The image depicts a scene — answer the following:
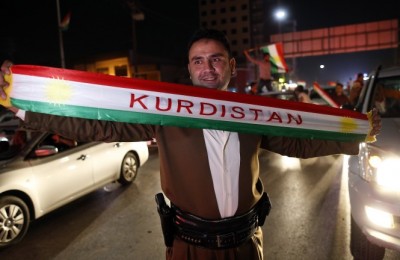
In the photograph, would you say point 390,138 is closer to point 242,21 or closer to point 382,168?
point 382,168

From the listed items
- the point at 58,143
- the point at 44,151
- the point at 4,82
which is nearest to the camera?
the point at 4,82

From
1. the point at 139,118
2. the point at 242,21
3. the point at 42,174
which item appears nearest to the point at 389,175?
the point at 139,118

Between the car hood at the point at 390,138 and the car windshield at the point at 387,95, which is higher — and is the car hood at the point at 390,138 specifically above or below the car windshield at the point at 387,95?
below

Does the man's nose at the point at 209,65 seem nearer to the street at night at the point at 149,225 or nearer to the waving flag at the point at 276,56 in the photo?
the street at night at the point at 149,225

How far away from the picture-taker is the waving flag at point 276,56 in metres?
15.1

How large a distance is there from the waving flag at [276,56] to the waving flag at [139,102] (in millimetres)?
13718

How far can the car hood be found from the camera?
303 cm

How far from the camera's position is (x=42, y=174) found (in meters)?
4.88

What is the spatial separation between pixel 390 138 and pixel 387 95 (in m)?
1.73

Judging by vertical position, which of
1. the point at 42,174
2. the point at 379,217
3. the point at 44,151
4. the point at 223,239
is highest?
the point at 44,151

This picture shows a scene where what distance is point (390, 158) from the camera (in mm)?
2988

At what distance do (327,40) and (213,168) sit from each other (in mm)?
38068

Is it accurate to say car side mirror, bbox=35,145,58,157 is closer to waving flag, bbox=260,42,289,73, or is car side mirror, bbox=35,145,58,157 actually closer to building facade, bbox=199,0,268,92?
waving flag, bbox=260,42,289,73

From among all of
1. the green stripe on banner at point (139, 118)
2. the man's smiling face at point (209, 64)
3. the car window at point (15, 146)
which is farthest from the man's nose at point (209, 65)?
the car window at point (15, 146)
